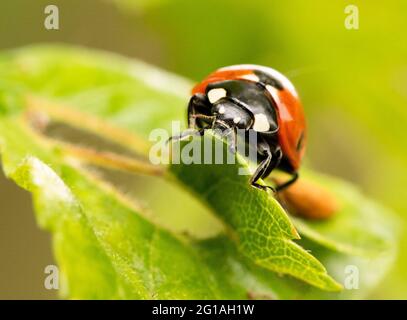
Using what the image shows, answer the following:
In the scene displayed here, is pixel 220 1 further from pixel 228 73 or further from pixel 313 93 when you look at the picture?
pixel 228 73

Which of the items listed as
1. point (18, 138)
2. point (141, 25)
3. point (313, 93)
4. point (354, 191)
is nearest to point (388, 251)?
point (354, 191)

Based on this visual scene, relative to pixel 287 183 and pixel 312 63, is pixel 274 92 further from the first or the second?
pixel 312 63

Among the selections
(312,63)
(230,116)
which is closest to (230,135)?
(230,116)

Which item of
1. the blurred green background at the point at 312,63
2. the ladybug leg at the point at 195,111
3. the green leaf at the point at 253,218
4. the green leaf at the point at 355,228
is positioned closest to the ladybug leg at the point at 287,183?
the green leaf at the point at 355,228

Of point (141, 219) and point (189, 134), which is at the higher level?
point (189, 134)

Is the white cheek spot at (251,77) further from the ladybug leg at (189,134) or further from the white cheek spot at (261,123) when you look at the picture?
the ladybug leg at (189,134)

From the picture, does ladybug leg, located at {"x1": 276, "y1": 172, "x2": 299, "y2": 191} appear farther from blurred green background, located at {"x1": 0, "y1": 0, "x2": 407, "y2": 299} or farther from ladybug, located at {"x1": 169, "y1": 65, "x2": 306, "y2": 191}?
blurred green background, located at {"x1": 0, "y1": 0, "x2": 407, "y2": 299}
